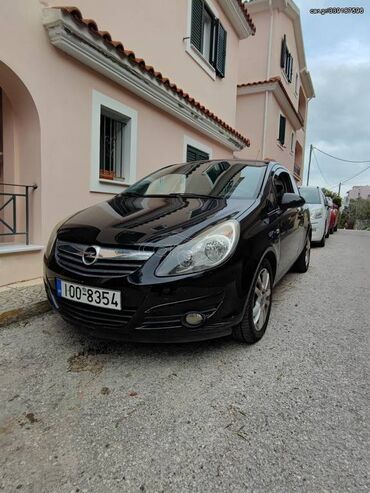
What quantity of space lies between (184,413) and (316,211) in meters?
7.20

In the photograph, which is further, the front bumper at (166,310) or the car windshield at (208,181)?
the car windshield at (208,181)

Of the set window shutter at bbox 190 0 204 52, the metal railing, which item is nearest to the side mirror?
the metal railing

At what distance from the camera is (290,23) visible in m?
15.1

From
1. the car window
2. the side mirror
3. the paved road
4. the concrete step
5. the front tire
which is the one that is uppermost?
the car window

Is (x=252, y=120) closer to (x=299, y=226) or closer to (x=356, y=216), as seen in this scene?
(x=299, y=226)

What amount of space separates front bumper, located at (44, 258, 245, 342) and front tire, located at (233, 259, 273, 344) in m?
0.21

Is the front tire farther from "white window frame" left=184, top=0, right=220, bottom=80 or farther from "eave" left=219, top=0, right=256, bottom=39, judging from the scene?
"eave" left=219, top=0, right=256, bottom=39

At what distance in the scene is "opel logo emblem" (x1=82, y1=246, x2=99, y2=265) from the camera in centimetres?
237

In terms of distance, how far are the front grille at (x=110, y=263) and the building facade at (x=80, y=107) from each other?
171cm

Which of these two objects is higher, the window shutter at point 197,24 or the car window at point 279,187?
the window shutter at point 197,24

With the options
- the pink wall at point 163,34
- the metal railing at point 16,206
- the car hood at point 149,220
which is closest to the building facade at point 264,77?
the pink wall at point 163,34

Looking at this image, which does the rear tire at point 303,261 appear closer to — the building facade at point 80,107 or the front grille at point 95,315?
the building facade at point 80,107

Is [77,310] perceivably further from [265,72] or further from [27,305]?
[265,72]

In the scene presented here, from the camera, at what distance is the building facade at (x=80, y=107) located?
3955 millimetres
